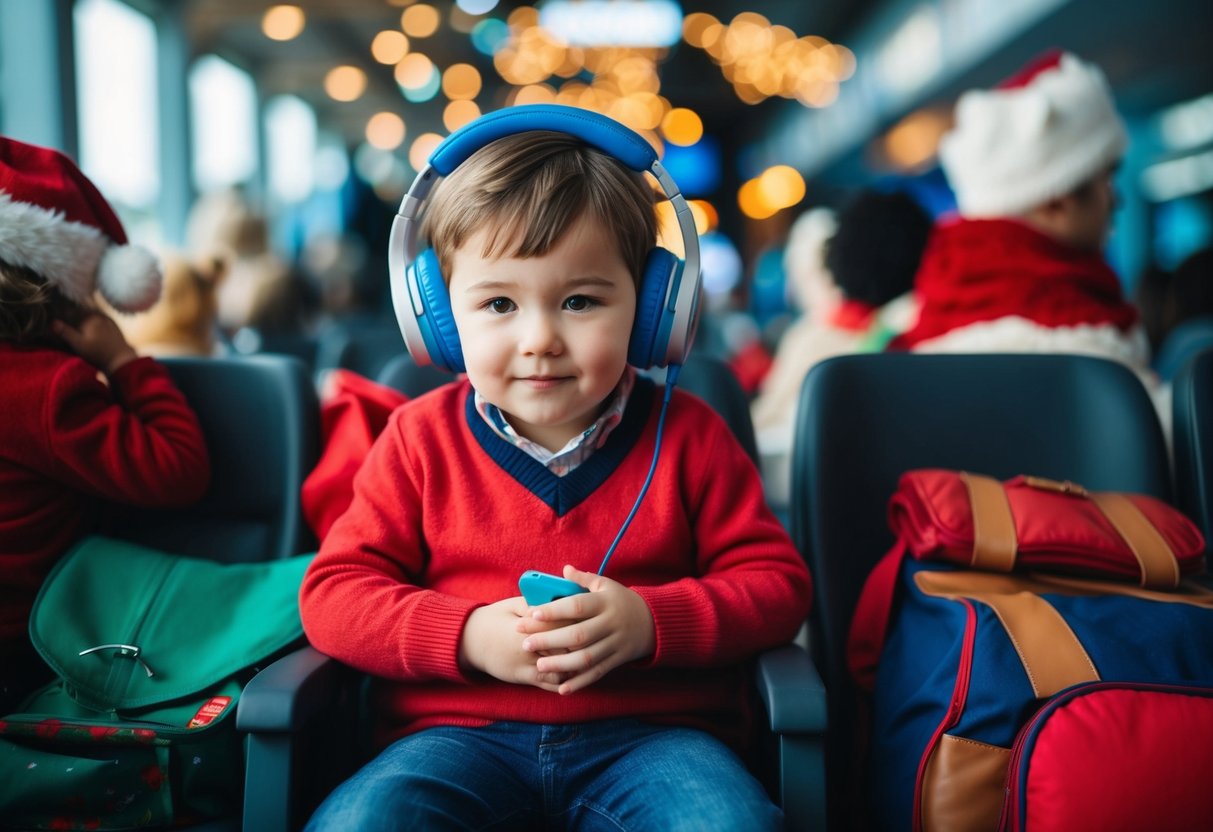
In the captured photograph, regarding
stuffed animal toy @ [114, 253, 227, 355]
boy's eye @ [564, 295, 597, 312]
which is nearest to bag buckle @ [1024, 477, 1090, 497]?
boy's eye @ [564, 295, 597, 312]

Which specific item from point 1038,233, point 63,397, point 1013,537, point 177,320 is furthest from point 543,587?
point 177,320

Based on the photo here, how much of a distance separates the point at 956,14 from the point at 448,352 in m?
7.17

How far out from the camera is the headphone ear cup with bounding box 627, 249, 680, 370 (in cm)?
124

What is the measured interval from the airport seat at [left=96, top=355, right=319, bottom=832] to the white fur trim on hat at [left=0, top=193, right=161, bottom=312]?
0.17 m

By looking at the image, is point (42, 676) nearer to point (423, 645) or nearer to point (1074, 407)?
point (423, 645)

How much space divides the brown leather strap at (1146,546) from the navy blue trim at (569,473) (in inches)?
27.9

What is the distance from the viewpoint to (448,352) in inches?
49.3

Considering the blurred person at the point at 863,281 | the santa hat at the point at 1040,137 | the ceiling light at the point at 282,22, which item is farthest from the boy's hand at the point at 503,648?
the ceiling light at the point at 282,22

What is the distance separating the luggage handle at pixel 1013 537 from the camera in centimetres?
133

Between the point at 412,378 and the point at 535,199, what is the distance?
2.23 ft

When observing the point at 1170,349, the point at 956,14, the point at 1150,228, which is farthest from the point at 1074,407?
the point at 1150,228

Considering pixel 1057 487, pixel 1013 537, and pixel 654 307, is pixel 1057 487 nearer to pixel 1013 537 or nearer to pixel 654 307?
pixel 1013 537

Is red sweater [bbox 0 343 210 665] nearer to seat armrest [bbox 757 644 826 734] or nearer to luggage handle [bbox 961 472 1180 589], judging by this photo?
seat armrest [bbox 757 644 826 734]

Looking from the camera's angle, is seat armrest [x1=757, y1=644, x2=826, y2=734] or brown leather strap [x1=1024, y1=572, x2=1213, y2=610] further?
brown leather strap [x1=1024, y1=572, x2=1213, y2=610]
